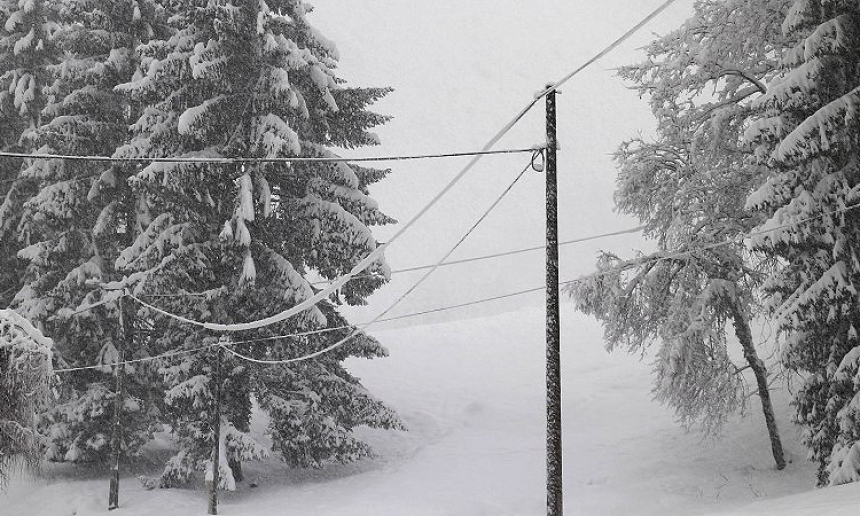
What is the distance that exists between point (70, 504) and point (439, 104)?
245 ft

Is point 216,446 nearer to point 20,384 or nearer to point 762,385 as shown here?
point 20,384

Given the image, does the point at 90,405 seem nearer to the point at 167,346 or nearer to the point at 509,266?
the point at 167,346

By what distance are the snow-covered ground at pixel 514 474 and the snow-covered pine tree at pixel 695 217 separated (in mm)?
1671

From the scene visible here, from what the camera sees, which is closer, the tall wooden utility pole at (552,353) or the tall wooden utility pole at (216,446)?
the tall wooden utility pole at (552,353)

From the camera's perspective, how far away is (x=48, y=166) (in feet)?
71.8

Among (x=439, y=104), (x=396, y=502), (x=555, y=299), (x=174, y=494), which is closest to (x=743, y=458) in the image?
(x=396, y=502)

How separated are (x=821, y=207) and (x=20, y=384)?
11939 millimetres

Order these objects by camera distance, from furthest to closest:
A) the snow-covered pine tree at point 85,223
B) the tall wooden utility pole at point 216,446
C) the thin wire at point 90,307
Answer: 1. the snow-covered pine tree at point 85,223
2. the thin wire at point 90,307
3. the tall wooden utility pole at point 216,446

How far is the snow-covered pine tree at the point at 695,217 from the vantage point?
16219 millimetres

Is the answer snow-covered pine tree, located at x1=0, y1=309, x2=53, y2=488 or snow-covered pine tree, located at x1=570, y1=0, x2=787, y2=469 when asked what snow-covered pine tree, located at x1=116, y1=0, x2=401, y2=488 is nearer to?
snow-covered pine tree, located at x1=570, y1=0, x2=787, y2=469

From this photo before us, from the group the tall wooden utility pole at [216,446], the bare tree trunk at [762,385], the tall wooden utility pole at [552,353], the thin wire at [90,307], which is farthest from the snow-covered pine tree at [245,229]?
the tall wooden utility pole at [552,353]

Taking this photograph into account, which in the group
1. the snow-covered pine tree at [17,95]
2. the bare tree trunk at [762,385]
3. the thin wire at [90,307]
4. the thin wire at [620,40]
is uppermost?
the snow-covered pine tree at [17,95]

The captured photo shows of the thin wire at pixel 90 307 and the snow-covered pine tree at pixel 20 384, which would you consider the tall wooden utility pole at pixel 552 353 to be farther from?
the thin wire at pixel 90 307

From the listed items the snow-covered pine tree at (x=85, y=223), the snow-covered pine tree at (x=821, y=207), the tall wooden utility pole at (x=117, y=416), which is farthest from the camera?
the snow-covered pine tree at (x=85, y=223)
